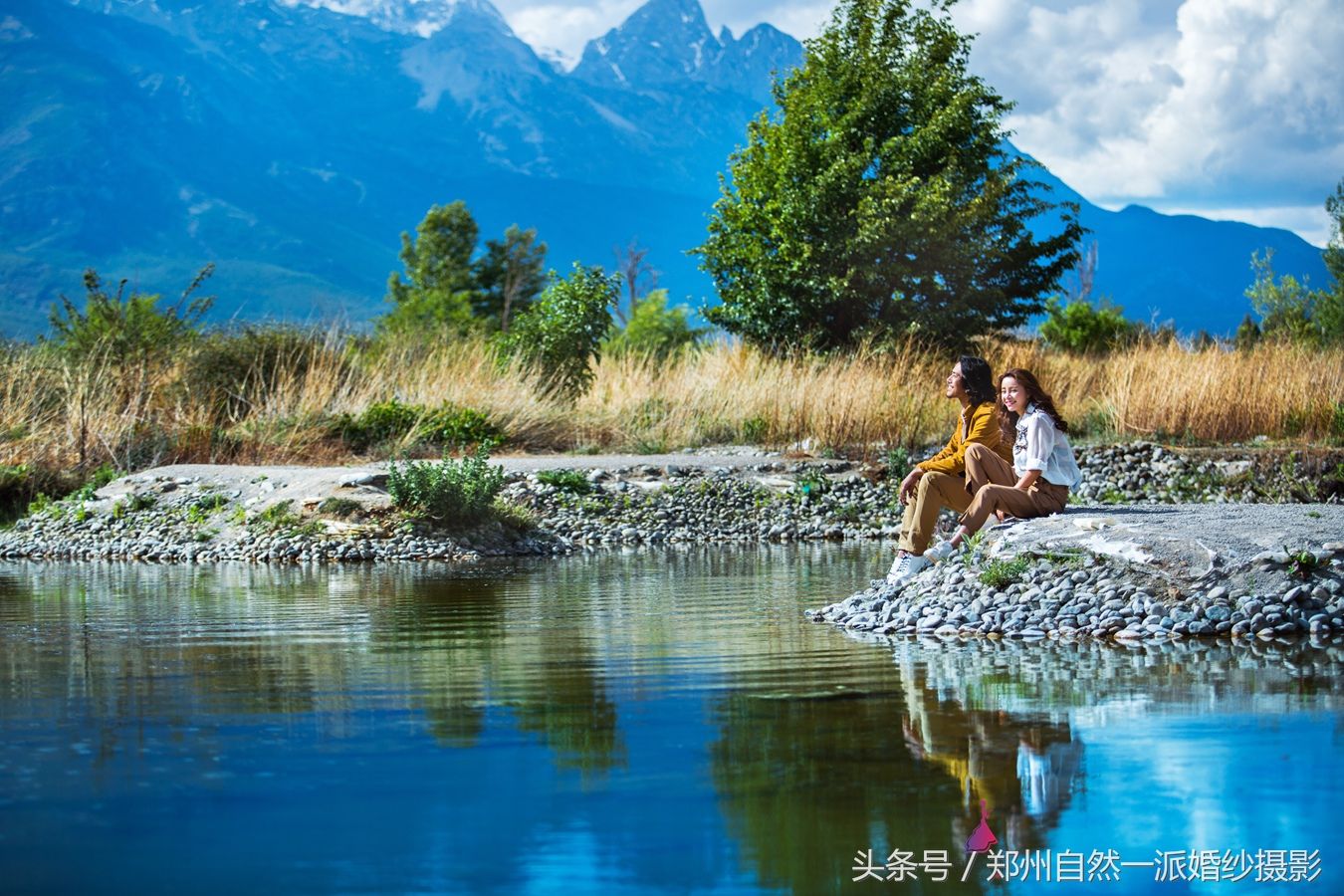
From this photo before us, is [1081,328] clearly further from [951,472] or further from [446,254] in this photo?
[446,254]

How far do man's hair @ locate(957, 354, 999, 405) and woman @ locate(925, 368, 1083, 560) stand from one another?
0.14 m

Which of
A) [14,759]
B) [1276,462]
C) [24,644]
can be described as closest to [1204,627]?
[14,759]

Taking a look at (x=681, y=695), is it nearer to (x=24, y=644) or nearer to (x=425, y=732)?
(x=425, y=732)

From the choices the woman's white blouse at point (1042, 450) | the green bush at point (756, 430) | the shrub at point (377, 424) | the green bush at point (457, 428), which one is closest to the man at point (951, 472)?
the woman's white blouse at point (1042, 450)

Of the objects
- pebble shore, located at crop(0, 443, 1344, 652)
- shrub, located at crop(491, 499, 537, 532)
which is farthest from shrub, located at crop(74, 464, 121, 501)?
shrub, located at crop(491, 499, 537, 532)

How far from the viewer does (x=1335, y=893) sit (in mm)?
3777

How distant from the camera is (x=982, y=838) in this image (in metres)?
4.21

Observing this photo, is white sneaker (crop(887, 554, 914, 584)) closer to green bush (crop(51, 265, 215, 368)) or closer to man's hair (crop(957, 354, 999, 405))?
man's hair (crop(957, 354, 999, 405))

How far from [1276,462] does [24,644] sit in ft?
45.3

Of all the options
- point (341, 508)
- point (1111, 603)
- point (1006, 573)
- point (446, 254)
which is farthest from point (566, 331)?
point (446, 254)

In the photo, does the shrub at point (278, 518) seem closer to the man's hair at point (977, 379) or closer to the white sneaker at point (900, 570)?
the white sneaker at point (900, 570)

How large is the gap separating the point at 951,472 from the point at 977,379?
63 cm

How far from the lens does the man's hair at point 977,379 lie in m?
9.85

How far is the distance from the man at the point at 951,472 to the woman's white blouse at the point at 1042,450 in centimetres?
22
